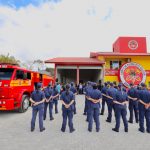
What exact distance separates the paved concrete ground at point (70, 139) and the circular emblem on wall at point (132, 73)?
17622 millimetres

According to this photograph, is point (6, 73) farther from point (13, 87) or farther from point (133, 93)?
point (133, 93)

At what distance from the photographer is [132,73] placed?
81.5 feet

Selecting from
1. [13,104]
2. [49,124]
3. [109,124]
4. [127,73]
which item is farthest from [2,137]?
[127,73]

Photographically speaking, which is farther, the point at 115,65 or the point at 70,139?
the point at 115,65

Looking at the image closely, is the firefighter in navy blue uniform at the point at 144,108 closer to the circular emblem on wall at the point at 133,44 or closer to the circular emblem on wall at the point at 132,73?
the circular emblem on wall at the point at 132,73

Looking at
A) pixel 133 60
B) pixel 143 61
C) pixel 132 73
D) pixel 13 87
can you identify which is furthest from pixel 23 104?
pixel 143 61

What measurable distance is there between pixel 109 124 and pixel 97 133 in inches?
61.4

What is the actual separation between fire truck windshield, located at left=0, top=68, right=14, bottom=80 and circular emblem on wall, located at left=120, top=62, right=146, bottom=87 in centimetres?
1823

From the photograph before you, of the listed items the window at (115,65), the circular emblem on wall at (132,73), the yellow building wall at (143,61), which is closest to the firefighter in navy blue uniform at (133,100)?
the circular emblem on wall at (132,73)

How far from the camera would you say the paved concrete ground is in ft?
17.2

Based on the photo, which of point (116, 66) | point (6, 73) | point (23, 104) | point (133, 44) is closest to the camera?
point (6, 73)

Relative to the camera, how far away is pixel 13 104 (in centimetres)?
902

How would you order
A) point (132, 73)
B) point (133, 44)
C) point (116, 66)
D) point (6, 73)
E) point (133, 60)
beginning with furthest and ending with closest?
point (133, 44) < point (116, 66) < point (133, 60) < point (132, 73) < point (6, 73)

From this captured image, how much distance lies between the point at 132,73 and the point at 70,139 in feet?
68.0
